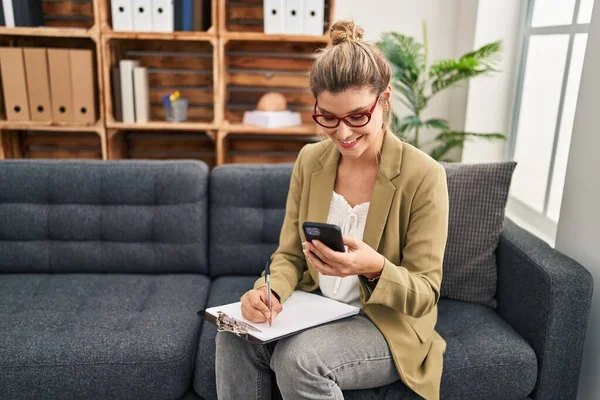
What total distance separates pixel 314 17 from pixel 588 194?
154 cm

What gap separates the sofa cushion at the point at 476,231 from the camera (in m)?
1.86

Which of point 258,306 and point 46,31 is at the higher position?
point 46,31

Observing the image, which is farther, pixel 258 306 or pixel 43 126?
pixel 43 126

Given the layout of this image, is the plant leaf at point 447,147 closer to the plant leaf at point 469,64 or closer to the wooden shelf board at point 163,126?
the plant leaf at point 469,64

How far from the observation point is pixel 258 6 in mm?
2943

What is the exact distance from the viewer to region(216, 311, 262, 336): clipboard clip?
1354mm

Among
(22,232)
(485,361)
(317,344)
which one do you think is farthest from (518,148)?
(22,232)

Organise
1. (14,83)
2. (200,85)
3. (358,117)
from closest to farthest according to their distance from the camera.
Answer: (358,117)
(14,83)
(200,85)

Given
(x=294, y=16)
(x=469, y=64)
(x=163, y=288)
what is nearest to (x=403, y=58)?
(x=469, y=64)

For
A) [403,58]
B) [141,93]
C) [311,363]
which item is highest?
[403,58]

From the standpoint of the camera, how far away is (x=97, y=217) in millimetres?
2088

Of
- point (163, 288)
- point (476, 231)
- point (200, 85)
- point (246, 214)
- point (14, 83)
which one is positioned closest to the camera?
point (476, 231)

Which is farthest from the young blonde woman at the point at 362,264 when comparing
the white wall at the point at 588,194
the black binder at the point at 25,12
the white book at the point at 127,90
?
the black binder at the point at 25,12

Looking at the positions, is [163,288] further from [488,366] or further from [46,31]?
[46,31]
